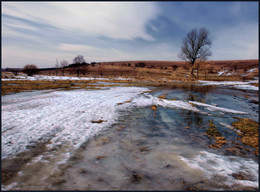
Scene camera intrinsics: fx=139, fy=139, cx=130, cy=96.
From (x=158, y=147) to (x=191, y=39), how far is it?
45.0m

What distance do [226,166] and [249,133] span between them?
2.96 metres

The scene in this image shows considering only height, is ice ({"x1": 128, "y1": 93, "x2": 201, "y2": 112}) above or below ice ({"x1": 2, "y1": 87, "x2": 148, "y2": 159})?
above

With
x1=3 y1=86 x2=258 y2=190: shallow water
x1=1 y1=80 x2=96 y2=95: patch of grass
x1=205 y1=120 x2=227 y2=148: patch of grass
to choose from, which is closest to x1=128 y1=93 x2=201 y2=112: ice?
x1=205 y1=120 x2=227 y2=148: patch of grass

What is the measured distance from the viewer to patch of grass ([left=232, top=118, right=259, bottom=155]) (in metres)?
4.43

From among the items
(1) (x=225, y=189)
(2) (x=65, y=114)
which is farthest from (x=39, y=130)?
(1) (x=225, y=189)

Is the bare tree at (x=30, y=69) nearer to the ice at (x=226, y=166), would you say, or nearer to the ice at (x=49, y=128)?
the ice at (x=49, y=128)

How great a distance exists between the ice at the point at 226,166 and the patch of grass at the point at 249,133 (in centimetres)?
95

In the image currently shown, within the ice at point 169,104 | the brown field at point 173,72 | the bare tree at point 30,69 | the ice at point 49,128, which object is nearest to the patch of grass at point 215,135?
the ice at point 169,104

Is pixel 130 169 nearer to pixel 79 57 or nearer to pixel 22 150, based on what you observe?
pixel 22 150

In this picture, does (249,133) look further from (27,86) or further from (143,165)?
(27,86)

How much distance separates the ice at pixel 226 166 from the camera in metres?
2.82

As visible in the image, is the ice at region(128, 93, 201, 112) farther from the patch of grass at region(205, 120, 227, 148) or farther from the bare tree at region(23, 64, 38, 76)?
the bare tree at region(23, 64, 38, 76)

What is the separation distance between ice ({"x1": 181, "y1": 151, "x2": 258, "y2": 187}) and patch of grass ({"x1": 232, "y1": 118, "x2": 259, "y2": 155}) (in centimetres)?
95

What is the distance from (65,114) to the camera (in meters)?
7.17
